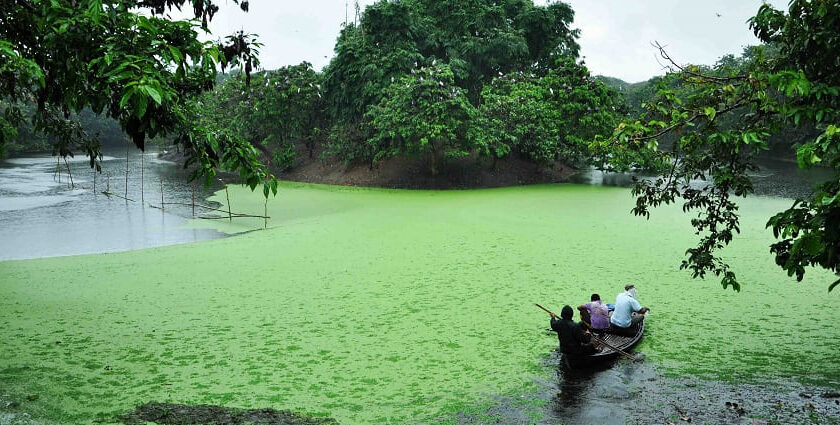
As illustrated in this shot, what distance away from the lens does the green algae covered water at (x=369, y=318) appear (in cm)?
473

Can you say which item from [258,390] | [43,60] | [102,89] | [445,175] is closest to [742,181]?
[258,390]

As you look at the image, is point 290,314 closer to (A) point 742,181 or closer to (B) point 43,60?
(B) point 43,60

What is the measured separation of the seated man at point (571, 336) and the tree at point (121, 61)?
268cm

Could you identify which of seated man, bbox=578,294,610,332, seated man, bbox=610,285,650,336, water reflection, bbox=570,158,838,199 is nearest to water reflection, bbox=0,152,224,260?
seated man, bbox=578,294,610,332

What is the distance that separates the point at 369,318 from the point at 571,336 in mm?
2275

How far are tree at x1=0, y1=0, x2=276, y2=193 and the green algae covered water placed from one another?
1.91 m

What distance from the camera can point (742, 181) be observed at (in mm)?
4859

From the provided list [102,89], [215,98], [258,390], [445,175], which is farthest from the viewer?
[215,98]

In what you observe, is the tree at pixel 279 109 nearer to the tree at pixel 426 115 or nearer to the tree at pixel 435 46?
the tree at pixel 435 46

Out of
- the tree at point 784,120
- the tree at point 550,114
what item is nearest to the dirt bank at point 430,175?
the tree at point 550,114

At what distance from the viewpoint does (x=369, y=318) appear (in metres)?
6.51

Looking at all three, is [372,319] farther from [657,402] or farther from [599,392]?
[657,402]

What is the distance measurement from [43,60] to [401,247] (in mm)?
6893

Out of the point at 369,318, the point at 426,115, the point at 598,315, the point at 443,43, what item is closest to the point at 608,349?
the point at 598,315
